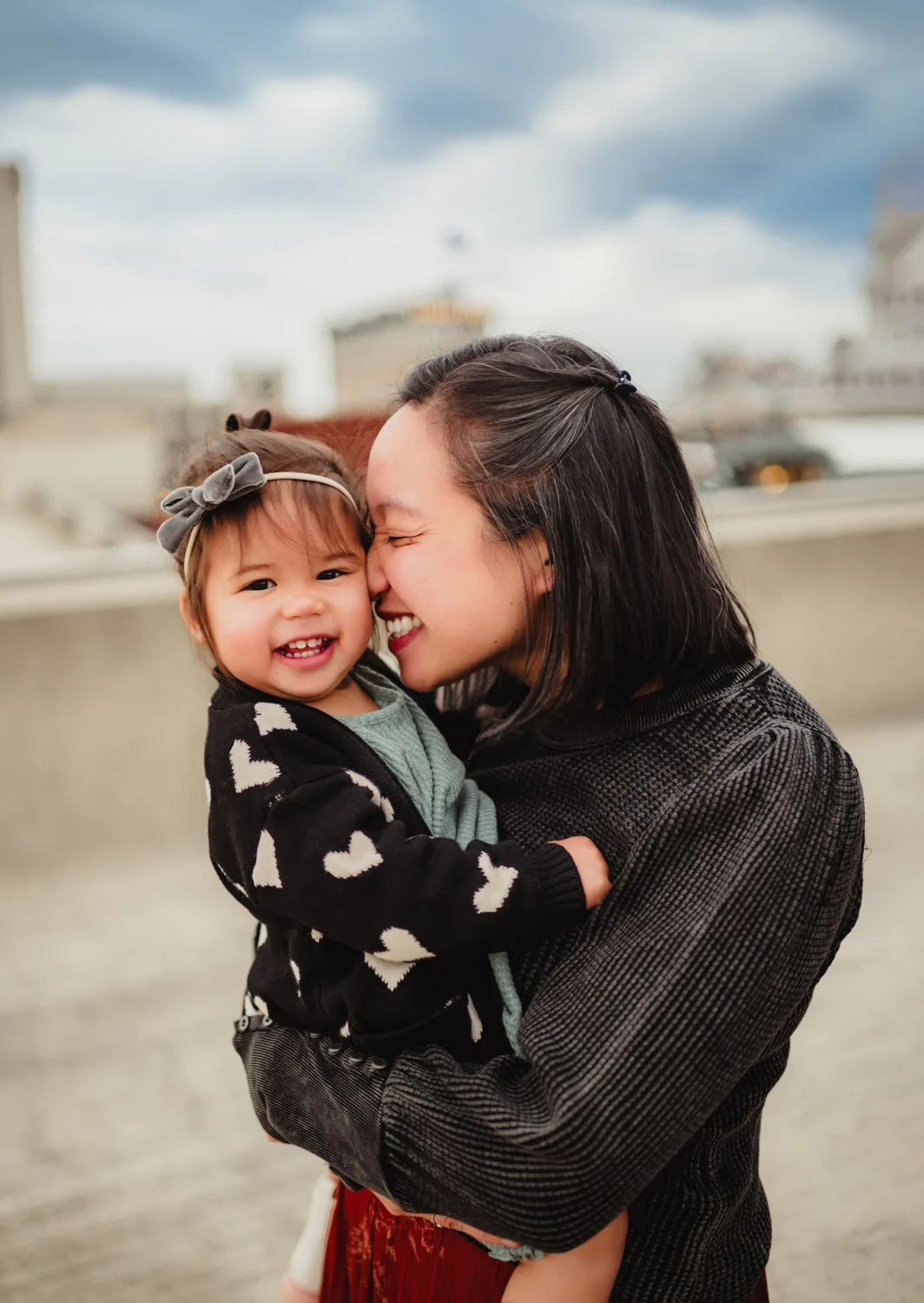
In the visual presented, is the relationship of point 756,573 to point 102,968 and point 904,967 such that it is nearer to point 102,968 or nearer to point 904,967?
point 904,967

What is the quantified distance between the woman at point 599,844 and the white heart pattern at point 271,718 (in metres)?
0.14

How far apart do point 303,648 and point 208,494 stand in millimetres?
180

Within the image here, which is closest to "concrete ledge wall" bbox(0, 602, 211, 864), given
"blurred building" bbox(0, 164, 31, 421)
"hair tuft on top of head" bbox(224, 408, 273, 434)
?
"hair tuft on top of head" bbox(224, 408, 273, 434)

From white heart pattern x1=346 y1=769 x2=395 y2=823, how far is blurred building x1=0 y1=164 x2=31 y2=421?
191 inches

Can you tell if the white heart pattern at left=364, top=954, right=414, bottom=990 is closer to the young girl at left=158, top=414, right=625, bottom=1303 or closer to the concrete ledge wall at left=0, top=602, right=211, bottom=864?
the young girl at left=158, top=414, right=625, bottom=1303

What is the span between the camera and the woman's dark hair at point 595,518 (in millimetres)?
1010

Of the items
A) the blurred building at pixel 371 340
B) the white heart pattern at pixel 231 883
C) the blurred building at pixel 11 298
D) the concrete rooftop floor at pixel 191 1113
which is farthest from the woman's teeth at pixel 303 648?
the blurred building at pixel 11 298

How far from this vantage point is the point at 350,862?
0.95m

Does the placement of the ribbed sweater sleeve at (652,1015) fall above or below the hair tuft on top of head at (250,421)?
below

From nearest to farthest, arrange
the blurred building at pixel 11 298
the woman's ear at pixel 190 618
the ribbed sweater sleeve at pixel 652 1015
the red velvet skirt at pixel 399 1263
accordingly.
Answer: the ribbed sweater sleeve at pixel 652 1015, the red velvet skirt at pixel 399 1263, the woman's ear at pixel 190 618, the blurred building at pixel 11 298

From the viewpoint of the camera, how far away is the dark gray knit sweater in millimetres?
849

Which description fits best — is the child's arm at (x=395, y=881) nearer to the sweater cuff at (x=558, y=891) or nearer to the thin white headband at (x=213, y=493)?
the sweater cuff at (x=558, y=891)

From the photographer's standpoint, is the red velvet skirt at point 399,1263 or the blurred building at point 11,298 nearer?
the red velvet skirt at point 399,1263

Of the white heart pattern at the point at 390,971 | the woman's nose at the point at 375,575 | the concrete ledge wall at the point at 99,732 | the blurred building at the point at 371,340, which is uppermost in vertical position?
the blurred building at the point at 371,340
